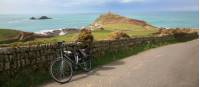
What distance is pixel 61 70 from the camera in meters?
10.2

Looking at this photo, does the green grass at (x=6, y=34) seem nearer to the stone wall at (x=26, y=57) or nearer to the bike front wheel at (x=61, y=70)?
the stone wall at (x=26, y=57)

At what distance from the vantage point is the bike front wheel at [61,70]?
9977 mm

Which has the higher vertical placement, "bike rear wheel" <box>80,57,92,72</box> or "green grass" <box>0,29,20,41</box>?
"green grass" <box>0,29,20,41</box>

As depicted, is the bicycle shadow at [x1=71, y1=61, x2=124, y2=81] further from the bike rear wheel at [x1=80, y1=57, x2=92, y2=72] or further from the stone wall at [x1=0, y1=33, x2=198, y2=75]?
the stone wall at [x1=0, y1=33, x2=198, y2=75]

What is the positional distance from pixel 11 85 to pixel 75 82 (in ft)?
5.63

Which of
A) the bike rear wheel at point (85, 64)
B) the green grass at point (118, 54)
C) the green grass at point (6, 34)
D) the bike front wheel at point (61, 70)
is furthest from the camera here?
the green grass at point (6, 34)

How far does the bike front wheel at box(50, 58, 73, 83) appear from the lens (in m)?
9.98

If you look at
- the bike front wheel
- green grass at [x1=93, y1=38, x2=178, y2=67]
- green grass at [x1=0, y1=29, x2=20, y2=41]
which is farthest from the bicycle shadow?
green grass at [x1=0, y1=29, x2=20, y2=41]

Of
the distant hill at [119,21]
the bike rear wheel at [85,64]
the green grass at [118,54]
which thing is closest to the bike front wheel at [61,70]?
the bike rear wheel at [85,64]

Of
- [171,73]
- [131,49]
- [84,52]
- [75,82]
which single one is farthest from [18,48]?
[131,49]

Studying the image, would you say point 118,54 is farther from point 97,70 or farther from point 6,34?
point 6,34

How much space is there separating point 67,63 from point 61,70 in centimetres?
34

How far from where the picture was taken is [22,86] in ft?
31.1

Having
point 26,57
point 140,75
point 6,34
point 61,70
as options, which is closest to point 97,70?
point 140,75
